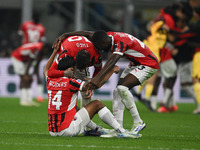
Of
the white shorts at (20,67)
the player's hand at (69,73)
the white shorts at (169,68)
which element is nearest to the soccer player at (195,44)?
the white shorts at (169,68)

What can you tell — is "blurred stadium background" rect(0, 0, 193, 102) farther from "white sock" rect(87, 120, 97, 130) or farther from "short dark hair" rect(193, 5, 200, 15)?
"white sock" rect(87, 120, 97, 130)

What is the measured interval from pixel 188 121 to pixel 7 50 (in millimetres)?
11657

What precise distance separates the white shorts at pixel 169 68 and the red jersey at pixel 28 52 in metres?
4.02

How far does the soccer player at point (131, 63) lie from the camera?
8133 millimetres

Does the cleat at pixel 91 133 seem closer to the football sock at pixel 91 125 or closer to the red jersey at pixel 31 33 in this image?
the football sock at pixel 91 125

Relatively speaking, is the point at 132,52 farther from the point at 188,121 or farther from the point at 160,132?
the point at 188,121

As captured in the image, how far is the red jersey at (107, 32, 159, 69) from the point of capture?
8.23 metres

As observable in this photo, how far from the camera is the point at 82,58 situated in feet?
25.5

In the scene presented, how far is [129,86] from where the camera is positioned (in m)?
8.63

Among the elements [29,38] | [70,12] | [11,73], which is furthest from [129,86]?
[70,12]

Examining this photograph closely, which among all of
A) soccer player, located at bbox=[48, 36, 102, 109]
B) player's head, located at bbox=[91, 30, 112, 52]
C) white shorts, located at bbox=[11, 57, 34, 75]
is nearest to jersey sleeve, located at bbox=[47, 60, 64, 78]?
soccer player, located at bbox=[48, 36, 102, 109]

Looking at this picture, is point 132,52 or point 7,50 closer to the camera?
point 132,52

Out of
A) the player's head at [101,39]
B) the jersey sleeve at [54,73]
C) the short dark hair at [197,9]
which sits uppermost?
the short dark hair at [197,9]

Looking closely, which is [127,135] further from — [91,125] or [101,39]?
[101,39]
